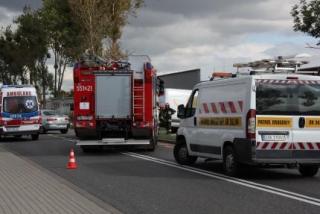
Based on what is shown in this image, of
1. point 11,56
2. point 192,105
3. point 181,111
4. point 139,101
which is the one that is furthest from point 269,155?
point 11,56

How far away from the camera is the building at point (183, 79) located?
188ft

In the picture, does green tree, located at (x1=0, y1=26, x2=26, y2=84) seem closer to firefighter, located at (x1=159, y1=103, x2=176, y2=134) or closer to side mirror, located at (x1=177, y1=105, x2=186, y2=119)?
firefighter, located at (x1=159, y1=103, x2=176, y2=134)

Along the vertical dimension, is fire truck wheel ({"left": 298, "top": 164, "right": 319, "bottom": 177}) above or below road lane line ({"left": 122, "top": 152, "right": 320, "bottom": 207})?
above

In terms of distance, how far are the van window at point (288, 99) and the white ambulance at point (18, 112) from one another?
20018 mm

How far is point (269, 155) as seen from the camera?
12641 millimetres

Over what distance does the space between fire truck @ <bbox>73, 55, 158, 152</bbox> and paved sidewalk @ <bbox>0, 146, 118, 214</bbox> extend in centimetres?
533

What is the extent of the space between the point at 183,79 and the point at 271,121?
47.9 meters

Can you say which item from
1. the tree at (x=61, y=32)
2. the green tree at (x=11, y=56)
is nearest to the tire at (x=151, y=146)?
the tree at (x=61, y=32)

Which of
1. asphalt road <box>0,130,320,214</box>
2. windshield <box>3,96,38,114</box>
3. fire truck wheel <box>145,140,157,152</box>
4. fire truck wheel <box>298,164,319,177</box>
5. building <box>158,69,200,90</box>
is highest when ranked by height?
building <box>158,69,200,90</box>

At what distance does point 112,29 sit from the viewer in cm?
4472

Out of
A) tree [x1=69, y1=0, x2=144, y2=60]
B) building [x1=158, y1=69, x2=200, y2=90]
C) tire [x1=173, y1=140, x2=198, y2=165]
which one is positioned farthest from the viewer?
building [x1=158, y1=69, x2=200, y2=90]

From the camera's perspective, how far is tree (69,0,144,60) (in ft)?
147

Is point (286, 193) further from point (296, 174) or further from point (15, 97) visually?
point (15, 97)

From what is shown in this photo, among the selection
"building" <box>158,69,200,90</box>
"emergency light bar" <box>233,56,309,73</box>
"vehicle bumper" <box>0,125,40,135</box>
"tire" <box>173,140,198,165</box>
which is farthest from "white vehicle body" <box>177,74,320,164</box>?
"building" <box>158,69,200,90</box>
